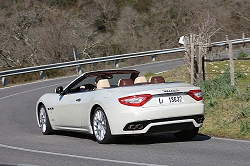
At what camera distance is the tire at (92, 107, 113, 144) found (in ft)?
33.3

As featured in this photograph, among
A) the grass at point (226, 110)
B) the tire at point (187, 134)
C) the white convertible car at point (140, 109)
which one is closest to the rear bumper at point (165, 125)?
the white convertible car at point (140, 109)

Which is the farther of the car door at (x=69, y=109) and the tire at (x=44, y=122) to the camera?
the tire at (x=44, y=122)

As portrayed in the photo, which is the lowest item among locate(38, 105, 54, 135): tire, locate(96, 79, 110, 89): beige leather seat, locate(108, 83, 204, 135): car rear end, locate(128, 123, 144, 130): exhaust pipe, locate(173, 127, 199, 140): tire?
locate(173, 127, 199, 140): tire

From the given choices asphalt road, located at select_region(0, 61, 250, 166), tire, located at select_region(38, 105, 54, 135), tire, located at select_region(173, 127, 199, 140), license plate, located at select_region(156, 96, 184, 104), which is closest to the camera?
asphalt road, located at select_region(0, 61, 250, 166)

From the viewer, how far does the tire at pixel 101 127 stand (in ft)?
33.3

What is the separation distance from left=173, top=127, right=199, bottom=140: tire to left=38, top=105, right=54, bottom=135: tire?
2920 mm

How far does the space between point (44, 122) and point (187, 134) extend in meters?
3.45

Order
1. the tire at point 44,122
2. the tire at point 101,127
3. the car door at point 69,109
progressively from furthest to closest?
the tire at point 44,122 → the car door at point 69,109 → the tire at point 101,127

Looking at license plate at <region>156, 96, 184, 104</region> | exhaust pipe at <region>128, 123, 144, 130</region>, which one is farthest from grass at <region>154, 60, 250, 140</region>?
exhaust pipe at <region>128, 123, 144, 130</region>

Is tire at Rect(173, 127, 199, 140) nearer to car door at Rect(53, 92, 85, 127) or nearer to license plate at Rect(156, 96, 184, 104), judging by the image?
license plate at Rect(156, 96, 184, 104)

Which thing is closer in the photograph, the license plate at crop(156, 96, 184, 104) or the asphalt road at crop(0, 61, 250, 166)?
the asphalt road at crop(0, 61, 250, 166)

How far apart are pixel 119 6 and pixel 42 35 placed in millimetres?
34402

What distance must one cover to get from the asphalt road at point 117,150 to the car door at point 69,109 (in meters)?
0.35

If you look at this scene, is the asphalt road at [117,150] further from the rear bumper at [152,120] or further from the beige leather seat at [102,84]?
the beige leather seat at [102,84]
